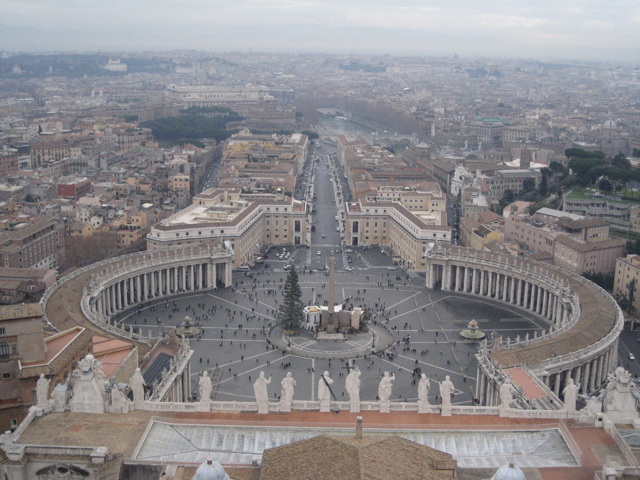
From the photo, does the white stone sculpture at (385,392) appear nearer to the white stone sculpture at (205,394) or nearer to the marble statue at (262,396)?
the marble statue at (262,396)

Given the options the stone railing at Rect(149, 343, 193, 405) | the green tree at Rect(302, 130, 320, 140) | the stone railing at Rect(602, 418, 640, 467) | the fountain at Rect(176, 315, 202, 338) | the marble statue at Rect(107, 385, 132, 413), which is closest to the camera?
the stone railing at Rect(602, 418, 640, 467)

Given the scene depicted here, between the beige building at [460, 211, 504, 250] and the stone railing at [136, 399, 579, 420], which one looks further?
the beige building at [460, 211, 504, 250]

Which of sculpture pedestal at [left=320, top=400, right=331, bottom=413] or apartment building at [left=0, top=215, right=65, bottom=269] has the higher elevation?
sculpture pedestal at [left=320, top=400, right=331, bottom=413]

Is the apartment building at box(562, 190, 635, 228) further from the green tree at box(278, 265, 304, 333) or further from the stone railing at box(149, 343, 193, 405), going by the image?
the stone railing at box(149, 343, 193, 405)

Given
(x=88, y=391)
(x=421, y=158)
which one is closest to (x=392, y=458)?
(x=88, y=391)

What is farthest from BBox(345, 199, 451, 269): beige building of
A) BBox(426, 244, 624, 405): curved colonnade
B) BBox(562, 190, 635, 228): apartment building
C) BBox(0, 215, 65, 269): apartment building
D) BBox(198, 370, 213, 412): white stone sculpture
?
BBox(198, 370, 213, 412): white stone sculpture

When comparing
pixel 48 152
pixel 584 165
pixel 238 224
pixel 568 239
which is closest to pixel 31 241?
pixel 238 224

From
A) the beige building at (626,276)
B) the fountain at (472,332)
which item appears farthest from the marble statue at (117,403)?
the beige building at (626,276)

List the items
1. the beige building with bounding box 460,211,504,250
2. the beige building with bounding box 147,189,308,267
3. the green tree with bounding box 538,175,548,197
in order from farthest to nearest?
the green tree with bounding box 538,175,548,197
the beige building with bounding box 460,211,504,250
the beige building with bounding box 147,189,308,267
